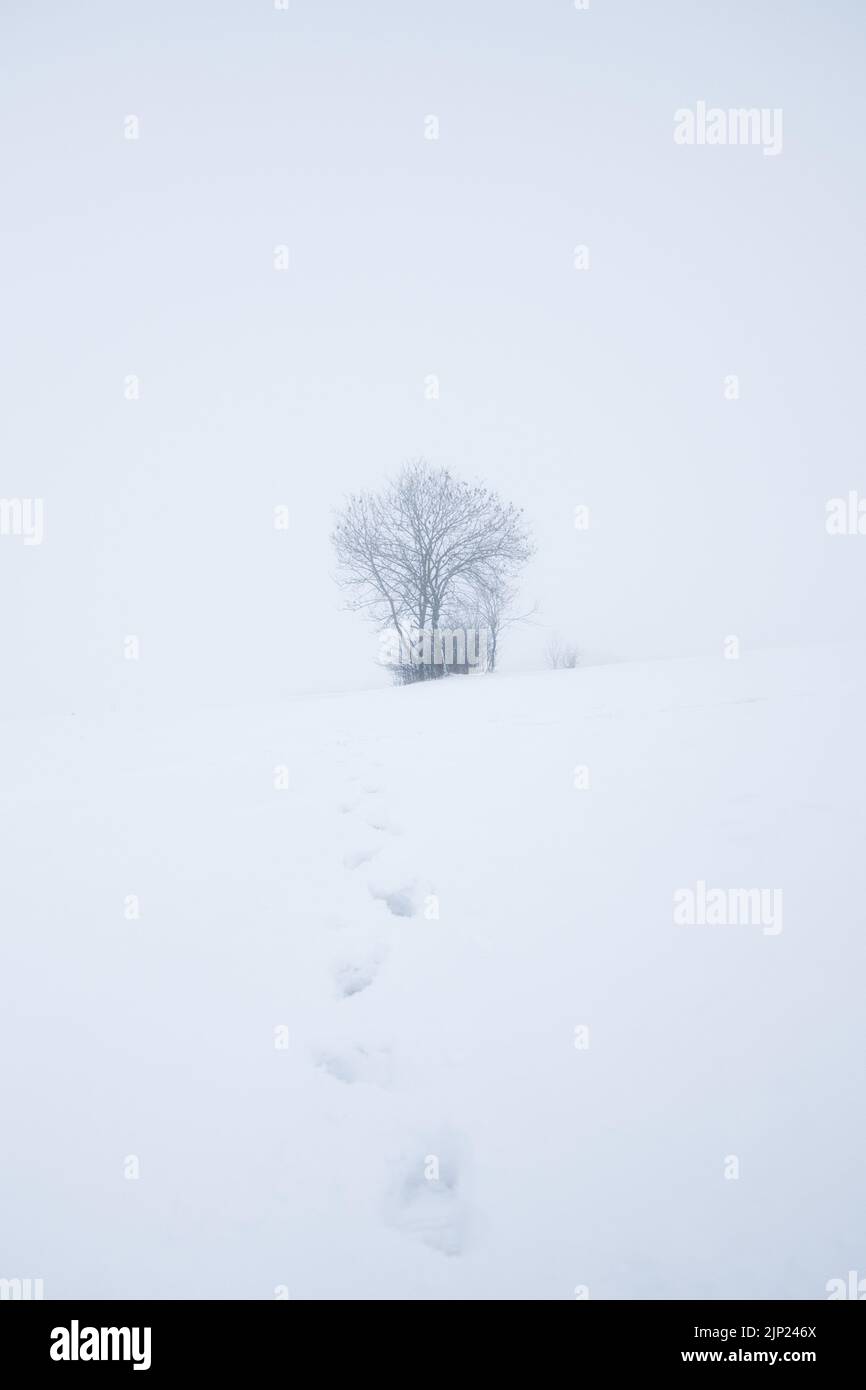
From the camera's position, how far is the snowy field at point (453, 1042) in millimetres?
2027

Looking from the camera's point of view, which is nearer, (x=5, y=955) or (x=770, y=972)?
(x=770, y=972)

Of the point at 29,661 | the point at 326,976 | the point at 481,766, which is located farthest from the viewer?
the point at 29,661

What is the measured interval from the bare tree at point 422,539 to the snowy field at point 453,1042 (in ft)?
49.9

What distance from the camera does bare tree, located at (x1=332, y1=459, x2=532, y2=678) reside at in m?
18.7

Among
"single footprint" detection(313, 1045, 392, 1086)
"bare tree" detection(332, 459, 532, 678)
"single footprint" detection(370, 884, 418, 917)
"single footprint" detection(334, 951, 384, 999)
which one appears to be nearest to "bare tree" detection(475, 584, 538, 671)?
"bare tree" detection(332, 459, 532, 678)

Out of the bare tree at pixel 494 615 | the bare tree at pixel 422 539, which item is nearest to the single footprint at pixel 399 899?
the bare tree at pixel 422 539

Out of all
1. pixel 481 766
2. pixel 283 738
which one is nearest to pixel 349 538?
pixel 283 738

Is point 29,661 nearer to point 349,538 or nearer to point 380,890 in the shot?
point 349,538

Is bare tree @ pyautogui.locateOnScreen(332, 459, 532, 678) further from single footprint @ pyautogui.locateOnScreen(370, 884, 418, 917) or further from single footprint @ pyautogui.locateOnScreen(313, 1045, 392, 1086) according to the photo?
single footprint @ pyautogui.locateOnScreen(313, 1045, 392, 1086)

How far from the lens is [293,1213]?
6.97ft

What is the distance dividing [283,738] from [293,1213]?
203 inches

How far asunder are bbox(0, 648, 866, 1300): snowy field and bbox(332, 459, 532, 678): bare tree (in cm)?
1522

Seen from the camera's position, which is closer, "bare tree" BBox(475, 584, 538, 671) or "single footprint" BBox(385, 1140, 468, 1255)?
"single footprint" BBox(385, 1140, 468, 1255)

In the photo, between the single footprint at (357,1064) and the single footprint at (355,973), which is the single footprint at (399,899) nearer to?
the single footprint at (355,973)
